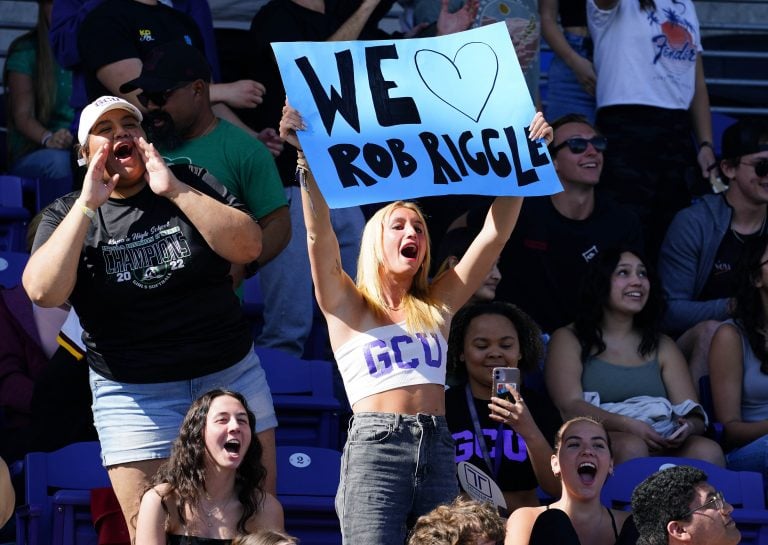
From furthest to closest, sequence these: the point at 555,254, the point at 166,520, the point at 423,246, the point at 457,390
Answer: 1. the point at 555,254
2. the point at 457,390
3. the point at 423,246
4. the point at 166,520

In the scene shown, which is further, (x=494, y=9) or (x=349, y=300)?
(x=494, y=9)

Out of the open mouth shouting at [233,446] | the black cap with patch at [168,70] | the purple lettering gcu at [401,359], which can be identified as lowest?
the open mouth shouting at [233,446]

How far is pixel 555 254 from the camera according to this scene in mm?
6746

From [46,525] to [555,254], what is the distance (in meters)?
2.81

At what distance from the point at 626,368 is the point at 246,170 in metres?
1.83

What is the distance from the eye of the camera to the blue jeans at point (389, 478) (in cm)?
434

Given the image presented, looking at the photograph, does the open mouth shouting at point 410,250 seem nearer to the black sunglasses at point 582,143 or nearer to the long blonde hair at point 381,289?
the long blonde hair at point 381,289

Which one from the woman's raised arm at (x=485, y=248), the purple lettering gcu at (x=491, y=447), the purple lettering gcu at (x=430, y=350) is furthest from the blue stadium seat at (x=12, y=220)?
the purple lettering gcu at (x=430, y=350)

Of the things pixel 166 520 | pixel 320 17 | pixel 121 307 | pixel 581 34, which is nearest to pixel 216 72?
pixel 320 17

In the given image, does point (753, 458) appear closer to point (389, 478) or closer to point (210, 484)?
point (389, 478)

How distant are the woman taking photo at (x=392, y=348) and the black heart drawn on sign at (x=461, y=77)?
0.21 metres

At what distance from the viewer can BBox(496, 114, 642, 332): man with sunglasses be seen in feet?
22.1

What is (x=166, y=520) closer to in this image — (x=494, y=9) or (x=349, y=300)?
(x=349, y=300)

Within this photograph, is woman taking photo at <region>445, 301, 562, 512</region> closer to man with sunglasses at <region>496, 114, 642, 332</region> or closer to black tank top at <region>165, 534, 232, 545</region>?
man with sunglasses at <region>496, 114, 642, 332</region>
